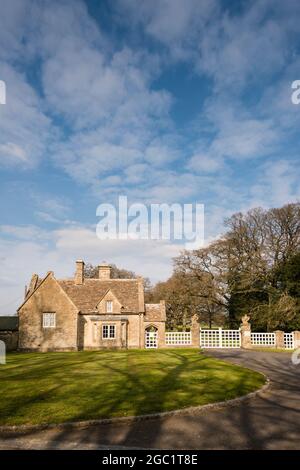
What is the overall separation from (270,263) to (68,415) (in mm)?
37849

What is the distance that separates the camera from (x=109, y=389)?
46.1 ft

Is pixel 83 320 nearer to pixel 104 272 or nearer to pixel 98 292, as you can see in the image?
pixel 98 292

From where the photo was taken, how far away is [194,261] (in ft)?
164

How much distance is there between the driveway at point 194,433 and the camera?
8.33 metres

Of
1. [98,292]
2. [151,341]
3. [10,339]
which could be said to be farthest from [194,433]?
[98,292]

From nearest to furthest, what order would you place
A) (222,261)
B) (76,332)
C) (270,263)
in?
(76,332), (270,263), (222,261)

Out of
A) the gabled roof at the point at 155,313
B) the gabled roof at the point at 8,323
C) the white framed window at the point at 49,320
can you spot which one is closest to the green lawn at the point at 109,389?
the white framed window at the point at 49,320

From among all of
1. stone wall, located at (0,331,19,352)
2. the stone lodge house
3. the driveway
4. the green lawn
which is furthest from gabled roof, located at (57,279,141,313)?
the driveway

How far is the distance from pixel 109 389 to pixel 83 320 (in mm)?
25161

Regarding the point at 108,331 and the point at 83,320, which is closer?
the point at 108,331

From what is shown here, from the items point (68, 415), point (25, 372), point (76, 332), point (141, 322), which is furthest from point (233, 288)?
point (68, 415)

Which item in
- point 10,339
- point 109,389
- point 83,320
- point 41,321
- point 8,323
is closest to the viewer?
point 109,389

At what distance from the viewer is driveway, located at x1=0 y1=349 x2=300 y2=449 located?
833 centimetres
